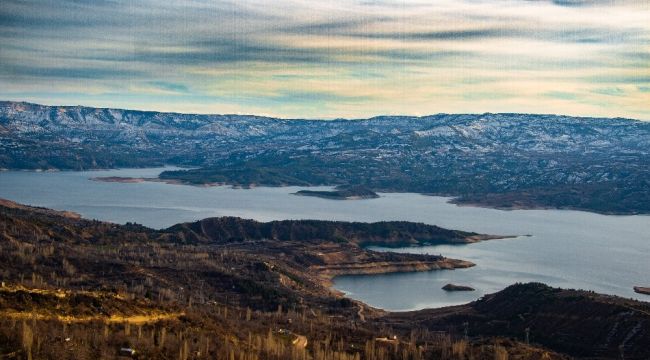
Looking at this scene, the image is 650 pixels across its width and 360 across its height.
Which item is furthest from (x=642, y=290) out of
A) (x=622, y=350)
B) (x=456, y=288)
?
(x=622, y=350)

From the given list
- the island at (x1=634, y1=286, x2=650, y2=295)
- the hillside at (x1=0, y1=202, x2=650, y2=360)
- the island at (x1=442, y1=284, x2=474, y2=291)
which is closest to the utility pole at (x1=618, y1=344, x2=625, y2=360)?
the hillside at (x1=0, y1=202, x2=650, y2=360)

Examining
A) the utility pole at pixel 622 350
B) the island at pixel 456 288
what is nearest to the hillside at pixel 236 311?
the utility pole at pixel 622 350

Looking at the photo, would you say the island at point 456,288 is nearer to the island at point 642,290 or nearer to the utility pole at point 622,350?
the island at point 642,290

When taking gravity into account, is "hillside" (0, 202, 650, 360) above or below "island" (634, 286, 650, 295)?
above

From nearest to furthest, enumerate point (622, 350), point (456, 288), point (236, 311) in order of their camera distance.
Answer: point (622, 350) < point (236, 311) < point (456, 288)

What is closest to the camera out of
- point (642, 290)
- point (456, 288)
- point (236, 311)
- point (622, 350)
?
point (622, 350)

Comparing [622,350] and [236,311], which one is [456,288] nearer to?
[622,350]

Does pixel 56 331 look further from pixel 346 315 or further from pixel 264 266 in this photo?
pixel 264 266

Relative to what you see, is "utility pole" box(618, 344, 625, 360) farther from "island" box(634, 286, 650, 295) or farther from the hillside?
"island" box(634, 286, 650, 295)

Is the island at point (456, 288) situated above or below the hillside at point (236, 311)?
below
